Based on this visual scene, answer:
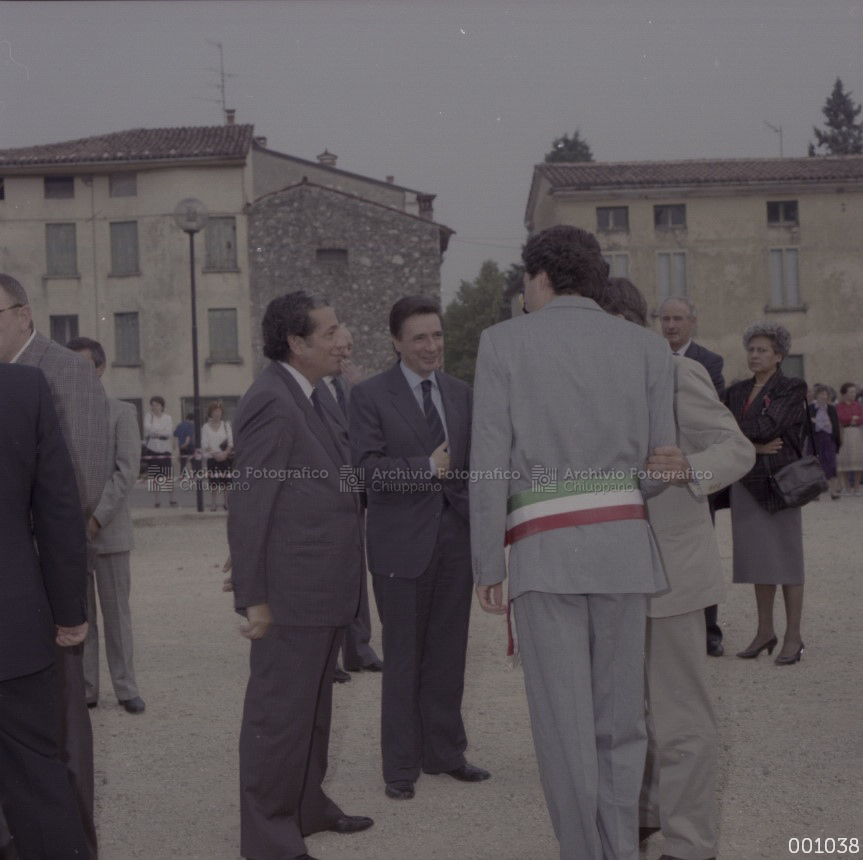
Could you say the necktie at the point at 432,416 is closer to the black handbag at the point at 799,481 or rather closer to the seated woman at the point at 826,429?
the black handbag at the point at 799,481

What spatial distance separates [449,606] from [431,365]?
1.04 meters

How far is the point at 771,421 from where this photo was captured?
7.11 m

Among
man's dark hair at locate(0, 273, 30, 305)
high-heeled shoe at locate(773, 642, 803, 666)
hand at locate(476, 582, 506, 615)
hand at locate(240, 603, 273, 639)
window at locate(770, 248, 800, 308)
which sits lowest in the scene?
high-heeled shoe at locate(773, 642, 803, 666)

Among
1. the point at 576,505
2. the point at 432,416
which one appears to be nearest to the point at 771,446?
the point at 432,416

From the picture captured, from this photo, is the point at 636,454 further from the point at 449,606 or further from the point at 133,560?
the point at 133,560

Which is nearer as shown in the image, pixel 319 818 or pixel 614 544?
pixel 614 544

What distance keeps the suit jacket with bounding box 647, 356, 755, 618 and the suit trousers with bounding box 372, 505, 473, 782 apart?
1.29 meters

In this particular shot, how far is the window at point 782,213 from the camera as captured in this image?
41.9 meters

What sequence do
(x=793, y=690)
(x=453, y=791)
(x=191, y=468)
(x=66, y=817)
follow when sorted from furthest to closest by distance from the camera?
(x=191, y=468)
(x=793, y=690)
(x=453, y=791)
(x=66, y=817)

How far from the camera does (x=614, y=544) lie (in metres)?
3.56

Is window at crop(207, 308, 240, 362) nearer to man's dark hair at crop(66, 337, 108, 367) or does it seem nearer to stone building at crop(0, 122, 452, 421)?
stone building at crop(0, 122, 452, 421)

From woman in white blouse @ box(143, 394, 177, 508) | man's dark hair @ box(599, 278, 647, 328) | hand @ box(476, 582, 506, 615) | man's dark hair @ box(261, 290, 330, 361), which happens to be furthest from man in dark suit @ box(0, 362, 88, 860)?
woman in white blouse @ box(143, 394, 177, 508)

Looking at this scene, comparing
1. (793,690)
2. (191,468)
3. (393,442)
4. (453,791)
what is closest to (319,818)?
(453,791)

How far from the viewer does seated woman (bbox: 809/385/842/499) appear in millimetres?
17947
